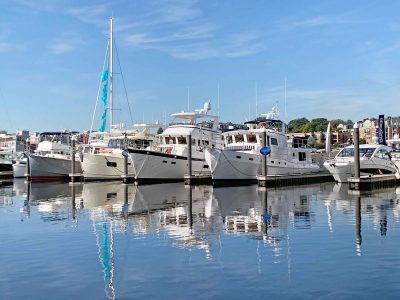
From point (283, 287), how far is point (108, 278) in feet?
11.9

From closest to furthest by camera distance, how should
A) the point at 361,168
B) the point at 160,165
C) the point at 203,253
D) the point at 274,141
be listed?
the point at 203,253, the point at 361,168, the point at 274,141, the point at 160,165

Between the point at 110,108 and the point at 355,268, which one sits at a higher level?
the point at 110,108

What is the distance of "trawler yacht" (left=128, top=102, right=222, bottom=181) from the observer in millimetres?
44344

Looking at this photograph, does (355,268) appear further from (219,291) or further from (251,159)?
(251,159)

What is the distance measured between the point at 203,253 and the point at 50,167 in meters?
44.6

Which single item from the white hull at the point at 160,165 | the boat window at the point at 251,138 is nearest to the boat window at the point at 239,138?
the boat window at the point at 251,138

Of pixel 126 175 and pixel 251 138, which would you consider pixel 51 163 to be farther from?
pixel 251 138

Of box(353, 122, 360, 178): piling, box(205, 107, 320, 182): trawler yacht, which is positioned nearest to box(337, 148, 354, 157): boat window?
box(205, 107, 320, 182): trawler yacht

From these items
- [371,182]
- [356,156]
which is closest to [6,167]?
[356,156]

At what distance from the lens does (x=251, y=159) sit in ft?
137

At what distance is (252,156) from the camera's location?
41594mm

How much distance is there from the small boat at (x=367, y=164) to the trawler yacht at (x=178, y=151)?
36.8ft

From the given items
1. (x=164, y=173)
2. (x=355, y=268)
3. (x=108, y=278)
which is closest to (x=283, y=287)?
(x=355, y=268)

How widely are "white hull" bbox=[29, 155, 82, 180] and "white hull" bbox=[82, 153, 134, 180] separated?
481 cm
